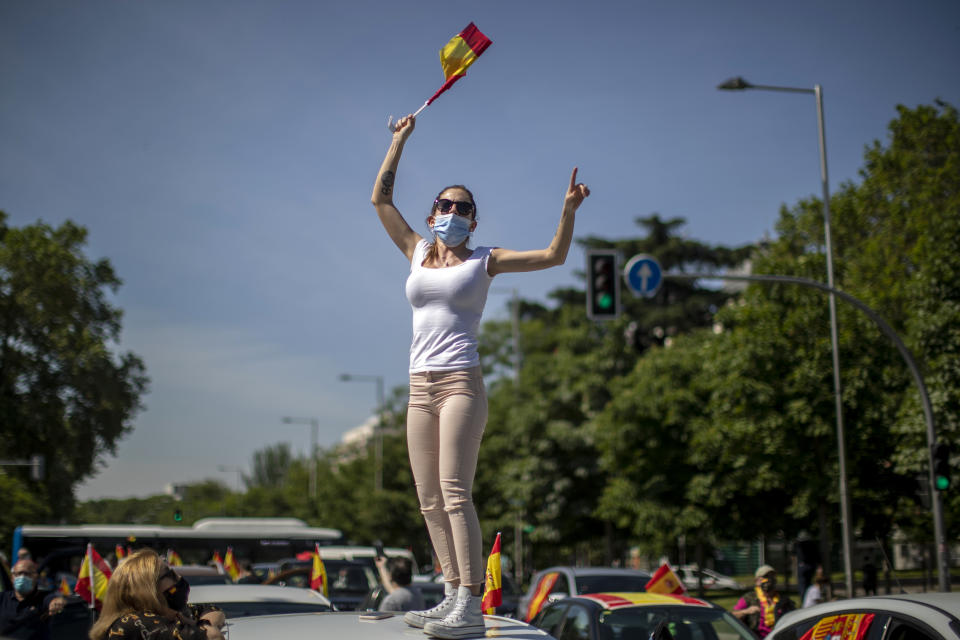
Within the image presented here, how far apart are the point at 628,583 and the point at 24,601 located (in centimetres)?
945

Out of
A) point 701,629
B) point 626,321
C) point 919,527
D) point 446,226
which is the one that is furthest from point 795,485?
point 446,226

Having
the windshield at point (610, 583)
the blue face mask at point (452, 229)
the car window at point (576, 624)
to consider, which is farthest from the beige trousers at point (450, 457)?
the windshield at point (610, 583)

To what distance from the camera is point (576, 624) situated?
30.4 feet

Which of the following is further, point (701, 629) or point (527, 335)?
point (527, 335)

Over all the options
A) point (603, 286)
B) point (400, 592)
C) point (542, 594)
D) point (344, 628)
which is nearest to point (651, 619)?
point (400, 592)

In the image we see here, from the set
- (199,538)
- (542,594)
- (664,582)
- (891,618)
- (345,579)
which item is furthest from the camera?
(199,538)

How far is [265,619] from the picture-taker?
3.62 metres

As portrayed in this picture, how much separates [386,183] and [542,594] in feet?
31.6

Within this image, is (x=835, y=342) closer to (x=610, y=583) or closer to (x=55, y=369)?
(x=610, y=583)

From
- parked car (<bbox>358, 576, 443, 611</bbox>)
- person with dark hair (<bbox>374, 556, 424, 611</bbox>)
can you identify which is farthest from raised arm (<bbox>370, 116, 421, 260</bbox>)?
parked car (<bbox>358, 576, 443, 611</bbox>)

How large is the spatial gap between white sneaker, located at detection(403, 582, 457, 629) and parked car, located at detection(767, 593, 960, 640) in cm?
213

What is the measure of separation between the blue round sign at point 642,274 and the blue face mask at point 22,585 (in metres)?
13.6

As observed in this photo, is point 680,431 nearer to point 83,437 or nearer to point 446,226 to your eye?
point 83,437

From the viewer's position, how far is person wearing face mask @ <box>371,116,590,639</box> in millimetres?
3990
